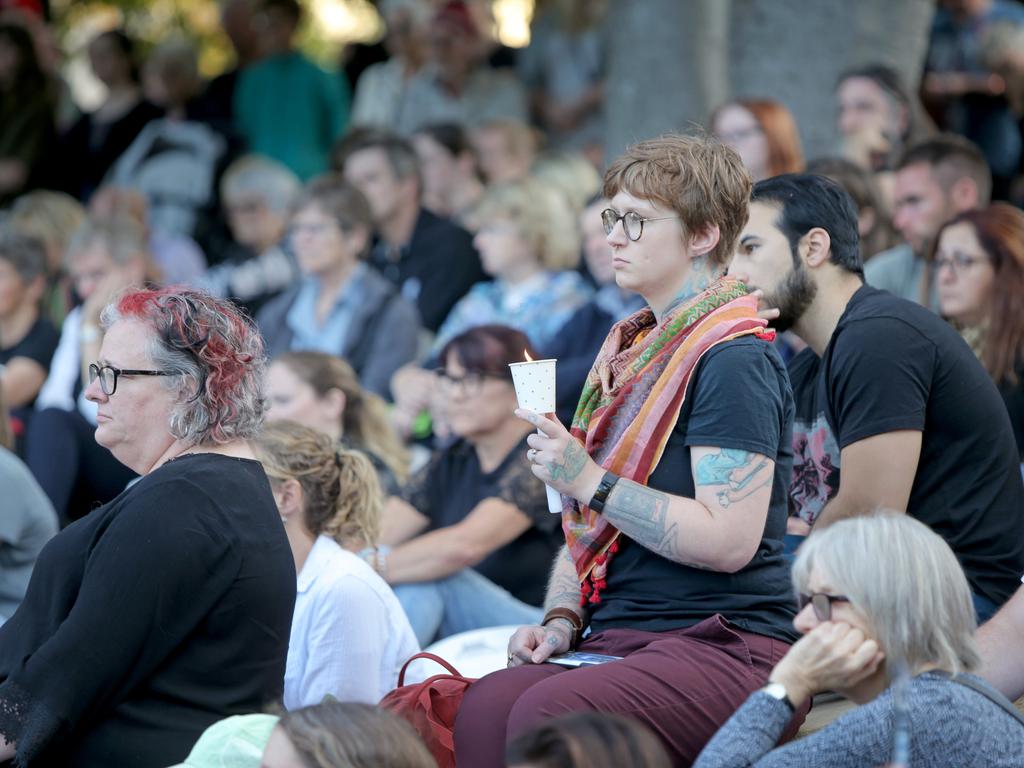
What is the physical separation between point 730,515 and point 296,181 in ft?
22.5

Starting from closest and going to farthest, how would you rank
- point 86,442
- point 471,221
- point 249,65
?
point 86,442 → point 471,221 → point 249,65

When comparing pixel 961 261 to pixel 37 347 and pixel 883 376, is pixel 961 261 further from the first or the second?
pixel 37 347

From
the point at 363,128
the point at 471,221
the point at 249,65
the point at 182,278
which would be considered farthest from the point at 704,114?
the point at 249,65

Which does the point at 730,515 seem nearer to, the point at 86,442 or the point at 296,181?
the point at 86,442

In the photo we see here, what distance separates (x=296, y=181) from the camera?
9.66m

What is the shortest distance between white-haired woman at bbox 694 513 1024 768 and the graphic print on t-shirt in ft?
4.07

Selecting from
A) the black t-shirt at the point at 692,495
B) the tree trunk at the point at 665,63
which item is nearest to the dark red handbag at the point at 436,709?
the black t-shirt at the point at 692,495

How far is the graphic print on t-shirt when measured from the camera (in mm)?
4137

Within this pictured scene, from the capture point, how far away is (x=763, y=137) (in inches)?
256

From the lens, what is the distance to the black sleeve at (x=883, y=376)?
3.88m

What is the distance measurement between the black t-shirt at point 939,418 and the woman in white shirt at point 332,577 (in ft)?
4.64

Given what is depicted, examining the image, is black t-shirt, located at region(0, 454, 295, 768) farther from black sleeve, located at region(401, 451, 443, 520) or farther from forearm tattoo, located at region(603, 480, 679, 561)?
black sleeve, located at region(401, 451, 443, 520)

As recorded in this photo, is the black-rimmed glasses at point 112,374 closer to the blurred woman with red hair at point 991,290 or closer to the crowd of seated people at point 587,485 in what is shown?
the crowd of seated people at point 587,485

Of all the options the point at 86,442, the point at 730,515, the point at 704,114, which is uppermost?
the point at 704,114
